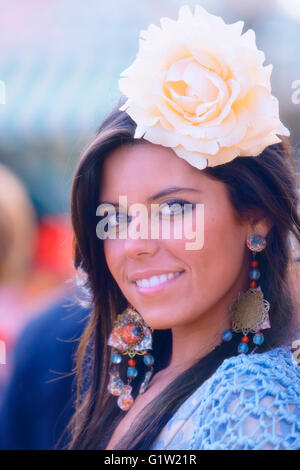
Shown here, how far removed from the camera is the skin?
1.55m

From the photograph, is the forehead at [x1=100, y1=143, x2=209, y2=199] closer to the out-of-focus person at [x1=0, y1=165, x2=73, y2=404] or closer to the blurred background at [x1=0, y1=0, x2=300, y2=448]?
the out-of-focus person at [x1=0, y1=165, x2=73, y2=404]

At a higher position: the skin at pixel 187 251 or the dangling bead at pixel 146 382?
the skin at pixel 187 251

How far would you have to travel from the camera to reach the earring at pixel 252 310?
5.24 feet

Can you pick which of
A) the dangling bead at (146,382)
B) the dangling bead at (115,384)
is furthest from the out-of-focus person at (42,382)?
the dangling bead at (146,382)

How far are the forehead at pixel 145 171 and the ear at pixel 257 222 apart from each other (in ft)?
0.52

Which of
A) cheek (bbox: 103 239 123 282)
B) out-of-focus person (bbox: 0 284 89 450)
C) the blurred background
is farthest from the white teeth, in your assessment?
the blurred background

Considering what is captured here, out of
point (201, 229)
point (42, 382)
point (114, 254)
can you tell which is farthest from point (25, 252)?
point (201, 229)

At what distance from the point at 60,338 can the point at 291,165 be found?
1.15 metres

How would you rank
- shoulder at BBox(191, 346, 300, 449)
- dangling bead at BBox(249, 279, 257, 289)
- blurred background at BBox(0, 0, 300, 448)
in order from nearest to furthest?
shoulder at BBox(191, 346, 300, 449), dangling bead at BBox(249, 279, 257, 289), blurred background at BBox(0, 0, 300, 448)

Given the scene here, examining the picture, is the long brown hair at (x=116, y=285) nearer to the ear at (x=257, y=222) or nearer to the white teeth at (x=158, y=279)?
the ear at (x=257, y=222)

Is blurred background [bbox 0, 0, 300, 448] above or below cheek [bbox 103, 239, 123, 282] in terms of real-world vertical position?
above

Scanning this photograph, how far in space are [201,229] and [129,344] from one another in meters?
0.50
